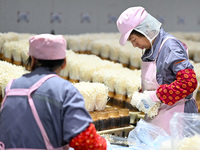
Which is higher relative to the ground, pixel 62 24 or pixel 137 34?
pixel 137 34

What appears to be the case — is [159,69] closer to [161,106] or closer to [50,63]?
[161,106]

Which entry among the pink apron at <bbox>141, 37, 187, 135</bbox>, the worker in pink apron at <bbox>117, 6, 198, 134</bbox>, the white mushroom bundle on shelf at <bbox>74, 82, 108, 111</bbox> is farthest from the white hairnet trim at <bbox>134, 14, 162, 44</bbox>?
the white mushroom bundle on shelf at <bbox>74, 82, 108, 111</bbox>

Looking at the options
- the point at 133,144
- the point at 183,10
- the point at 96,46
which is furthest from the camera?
the point at 183,10

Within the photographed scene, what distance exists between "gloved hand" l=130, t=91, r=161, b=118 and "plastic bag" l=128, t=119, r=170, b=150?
11cm

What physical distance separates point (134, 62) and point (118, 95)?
3.87ft

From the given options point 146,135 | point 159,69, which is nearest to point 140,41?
point 159,69

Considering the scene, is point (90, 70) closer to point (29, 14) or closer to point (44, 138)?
point (44, 138)

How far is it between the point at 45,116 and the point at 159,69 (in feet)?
3.77

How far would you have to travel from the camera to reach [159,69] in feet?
7.63

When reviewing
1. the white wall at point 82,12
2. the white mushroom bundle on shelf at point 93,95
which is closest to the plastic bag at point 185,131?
the white mushroom bundle on shelf at point 93,95

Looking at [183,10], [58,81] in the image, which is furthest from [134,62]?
[183,10]

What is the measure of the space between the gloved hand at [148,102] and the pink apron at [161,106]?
0.06m

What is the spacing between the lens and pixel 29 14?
22.3 feet

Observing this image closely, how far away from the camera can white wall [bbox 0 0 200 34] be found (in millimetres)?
6508
